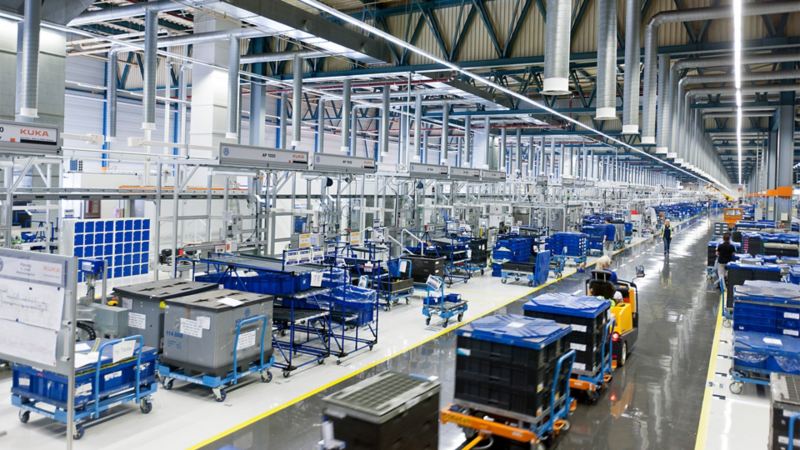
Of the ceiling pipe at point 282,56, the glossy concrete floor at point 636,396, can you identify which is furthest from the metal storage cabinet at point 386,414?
the ceiling pipe at point 282,56

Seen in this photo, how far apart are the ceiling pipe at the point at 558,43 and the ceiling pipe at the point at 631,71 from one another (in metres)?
4.98

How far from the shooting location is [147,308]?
25.9ft

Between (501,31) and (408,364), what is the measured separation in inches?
329

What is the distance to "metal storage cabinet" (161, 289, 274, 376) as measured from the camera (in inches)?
286

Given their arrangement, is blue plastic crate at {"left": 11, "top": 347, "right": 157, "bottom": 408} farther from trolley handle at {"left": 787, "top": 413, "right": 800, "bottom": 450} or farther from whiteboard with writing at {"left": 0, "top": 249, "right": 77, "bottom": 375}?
trolley handle at {"left": 787, "top": 413, "right": 800, "bottom": 450}

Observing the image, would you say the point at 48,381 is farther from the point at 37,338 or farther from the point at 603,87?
the point at 603,87

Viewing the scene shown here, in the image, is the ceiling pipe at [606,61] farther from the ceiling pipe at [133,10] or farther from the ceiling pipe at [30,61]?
the ceiling pipe at [30,61]

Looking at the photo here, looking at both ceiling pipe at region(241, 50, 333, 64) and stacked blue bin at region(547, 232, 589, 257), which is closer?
ceiling pipe at region(241, 50, 333, 64)

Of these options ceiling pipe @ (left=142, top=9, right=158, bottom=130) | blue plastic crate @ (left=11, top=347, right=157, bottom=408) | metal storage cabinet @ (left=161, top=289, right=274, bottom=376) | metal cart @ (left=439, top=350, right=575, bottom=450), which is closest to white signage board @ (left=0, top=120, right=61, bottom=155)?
ceiling pipe @ (left=142, top=9, right=158, bottom=130)

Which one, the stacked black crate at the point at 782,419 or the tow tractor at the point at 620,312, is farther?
the tow tractor at the point at 620,312

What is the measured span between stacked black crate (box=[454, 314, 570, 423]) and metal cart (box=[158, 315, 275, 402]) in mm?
2937

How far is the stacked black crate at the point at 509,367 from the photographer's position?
588 cm

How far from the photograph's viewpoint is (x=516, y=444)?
20.1 feet

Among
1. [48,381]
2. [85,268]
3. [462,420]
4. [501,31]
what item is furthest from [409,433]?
[501,31]
